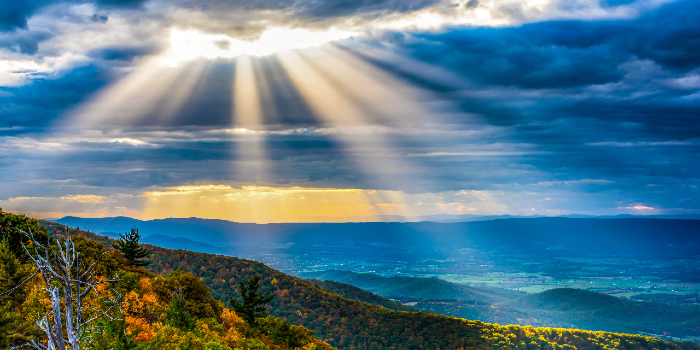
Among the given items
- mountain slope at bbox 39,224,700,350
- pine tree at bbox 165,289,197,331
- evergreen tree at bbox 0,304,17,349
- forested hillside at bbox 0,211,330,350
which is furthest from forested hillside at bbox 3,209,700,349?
evergreen tree at bbox 0,304,17,349

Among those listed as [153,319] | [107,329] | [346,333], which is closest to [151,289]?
[153,319]

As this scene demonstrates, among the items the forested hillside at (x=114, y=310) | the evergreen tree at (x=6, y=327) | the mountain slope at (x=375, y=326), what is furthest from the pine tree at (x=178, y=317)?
the mountain slope at (x=375, y=326)

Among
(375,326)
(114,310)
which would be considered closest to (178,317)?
(114,310)

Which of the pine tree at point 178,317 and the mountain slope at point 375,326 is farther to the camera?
the mountain slope at point 375,326

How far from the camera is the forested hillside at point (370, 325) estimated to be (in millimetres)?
118188

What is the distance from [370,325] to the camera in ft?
420

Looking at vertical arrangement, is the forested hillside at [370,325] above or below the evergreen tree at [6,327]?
Answer: below

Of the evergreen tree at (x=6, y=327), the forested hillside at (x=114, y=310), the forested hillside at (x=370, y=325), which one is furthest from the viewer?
the forested hillside at (x=370, y=325)

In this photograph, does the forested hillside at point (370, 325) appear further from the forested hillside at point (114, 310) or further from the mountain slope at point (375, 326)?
the forested hillside at point (114, 310)

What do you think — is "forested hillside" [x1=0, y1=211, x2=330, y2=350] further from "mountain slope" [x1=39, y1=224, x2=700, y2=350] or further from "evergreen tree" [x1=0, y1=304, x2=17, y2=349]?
"mountain slope" [x1=39, y1=224, x2=700, y2=350]

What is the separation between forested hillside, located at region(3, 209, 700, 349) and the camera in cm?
11819

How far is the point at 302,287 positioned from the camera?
153m

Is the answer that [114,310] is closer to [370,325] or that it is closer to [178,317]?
[178,317]

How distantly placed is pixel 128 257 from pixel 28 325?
39.3 m
